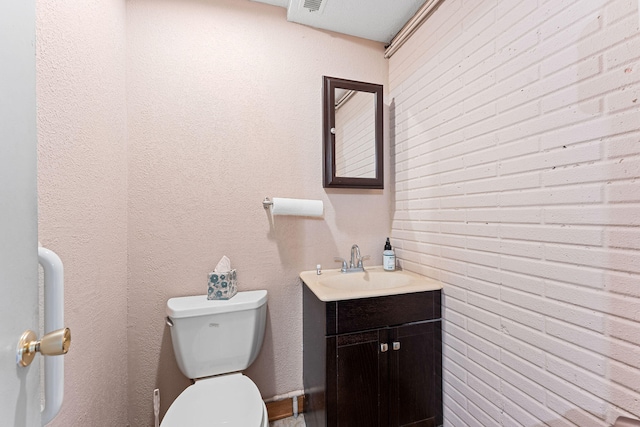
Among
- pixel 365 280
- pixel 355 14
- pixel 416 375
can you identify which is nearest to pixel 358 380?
pixel 416 375

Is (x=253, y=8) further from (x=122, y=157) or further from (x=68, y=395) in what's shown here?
(x=68, y=395)

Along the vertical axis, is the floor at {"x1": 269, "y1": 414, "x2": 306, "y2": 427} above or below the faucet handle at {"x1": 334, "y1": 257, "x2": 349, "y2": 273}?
below

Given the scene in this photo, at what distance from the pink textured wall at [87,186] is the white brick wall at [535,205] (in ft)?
4.94

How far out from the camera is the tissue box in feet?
4.27

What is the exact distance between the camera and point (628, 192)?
27.1 inches

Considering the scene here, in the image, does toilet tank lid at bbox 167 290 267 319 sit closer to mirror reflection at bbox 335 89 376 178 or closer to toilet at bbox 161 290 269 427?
toilet at bbox 161 290 269 427

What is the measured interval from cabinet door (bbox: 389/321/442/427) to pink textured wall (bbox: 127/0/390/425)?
23.0 inches

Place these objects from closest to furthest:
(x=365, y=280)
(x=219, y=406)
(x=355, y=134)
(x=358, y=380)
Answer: (x=219, y=406) → (x=358, y=380) → (x=365, y=280) → (x=355, y=134)

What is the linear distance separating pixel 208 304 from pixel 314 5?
168cm

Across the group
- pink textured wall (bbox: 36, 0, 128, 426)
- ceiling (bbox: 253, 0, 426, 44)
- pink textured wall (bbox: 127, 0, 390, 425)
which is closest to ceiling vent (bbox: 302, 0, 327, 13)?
ceiling (bbox: 253, 0, 426, 44)

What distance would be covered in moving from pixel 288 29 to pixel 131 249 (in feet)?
4.97

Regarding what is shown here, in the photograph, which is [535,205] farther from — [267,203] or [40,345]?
[40,345]

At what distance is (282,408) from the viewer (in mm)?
1499

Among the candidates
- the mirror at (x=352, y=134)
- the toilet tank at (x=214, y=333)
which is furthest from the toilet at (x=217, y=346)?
the mirror at (x=352, y=134)
